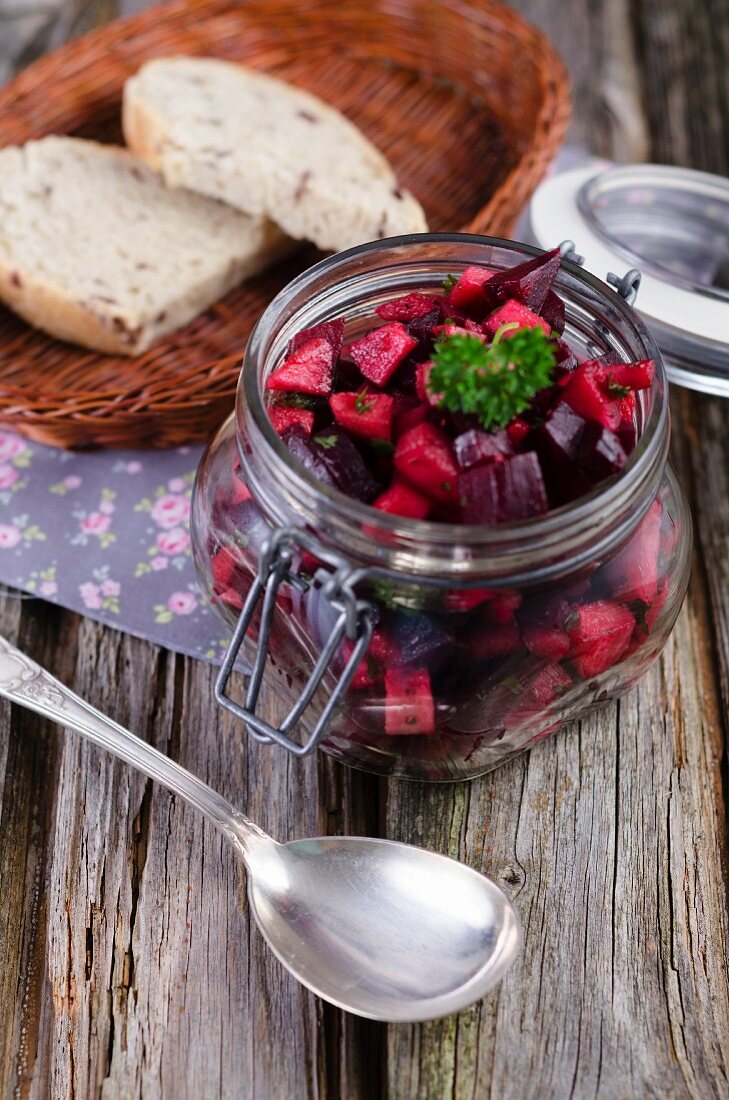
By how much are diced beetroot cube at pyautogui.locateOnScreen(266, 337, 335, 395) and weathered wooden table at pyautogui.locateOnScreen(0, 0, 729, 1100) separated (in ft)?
1.92

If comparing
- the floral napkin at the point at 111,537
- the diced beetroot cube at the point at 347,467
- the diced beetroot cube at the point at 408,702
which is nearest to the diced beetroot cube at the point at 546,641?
the diced beetroot cube at the point at 408,702

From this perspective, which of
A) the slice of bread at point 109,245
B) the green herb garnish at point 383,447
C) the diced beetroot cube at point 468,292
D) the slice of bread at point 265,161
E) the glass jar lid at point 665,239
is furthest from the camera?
the slice of bread at point 265,161

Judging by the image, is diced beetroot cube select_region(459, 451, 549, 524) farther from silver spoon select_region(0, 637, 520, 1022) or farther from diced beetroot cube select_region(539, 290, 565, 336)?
silver spoon select_region(0, 637, 520, 1022)

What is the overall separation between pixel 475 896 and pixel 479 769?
0.68ft

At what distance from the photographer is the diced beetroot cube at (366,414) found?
4.12ft

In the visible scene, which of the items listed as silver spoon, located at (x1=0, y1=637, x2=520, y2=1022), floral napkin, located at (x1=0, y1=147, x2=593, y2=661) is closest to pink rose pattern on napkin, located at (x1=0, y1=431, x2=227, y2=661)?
floral napkin, located at (x1=0, y1=147, x2=593, y2=661)

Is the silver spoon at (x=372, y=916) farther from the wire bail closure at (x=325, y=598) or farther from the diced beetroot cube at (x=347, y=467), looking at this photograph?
the diced beetroot cube at (x=347, y=467)

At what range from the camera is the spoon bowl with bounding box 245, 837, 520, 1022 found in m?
1.30

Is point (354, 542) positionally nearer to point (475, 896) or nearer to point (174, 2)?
point (475, 896)

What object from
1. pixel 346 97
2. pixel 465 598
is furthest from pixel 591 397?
pixel 346 97

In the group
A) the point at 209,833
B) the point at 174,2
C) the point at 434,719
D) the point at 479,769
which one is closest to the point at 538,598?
the point at 434,719

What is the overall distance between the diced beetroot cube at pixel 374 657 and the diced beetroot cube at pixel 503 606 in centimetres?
12

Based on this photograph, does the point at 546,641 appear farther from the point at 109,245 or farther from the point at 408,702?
the point at 109,245

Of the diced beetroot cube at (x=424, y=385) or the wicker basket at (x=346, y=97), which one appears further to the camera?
the wicker basket at (x=346, y=97)
